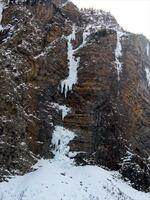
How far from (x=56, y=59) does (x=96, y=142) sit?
10.5 metres

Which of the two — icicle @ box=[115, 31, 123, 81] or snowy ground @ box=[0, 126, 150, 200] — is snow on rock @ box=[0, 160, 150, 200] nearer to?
snowy ground @ box=[0, 126, 150, 200]

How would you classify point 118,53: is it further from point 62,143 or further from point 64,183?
point 64,183

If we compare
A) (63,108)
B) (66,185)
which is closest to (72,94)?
(63,108)

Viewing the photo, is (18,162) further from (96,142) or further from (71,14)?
(71,14)

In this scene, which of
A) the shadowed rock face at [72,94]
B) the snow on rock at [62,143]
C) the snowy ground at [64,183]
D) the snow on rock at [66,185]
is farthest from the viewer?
the snow on rock at [62,143]

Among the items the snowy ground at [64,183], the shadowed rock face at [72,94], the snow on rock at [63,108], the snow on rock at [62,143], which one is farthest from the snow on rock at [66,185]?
the snow on rock at [63,108]

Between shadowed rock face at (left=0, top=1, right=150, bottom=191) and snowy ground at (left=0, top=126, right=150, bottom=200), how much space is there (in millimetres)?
1118

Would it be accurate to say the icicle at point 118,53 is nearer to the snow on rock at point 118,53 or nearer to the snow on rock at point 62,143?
the snow on rock at point 118,53

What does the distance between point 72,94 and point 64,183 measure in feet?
44.9

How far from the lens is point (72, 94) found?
52344 mm

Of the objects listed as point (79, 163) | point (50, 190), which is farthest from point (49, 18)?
point (50, 190)

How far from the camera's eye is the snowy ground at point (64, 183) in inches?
1511

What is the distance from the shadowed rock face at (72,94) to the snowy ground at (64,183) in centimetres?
112

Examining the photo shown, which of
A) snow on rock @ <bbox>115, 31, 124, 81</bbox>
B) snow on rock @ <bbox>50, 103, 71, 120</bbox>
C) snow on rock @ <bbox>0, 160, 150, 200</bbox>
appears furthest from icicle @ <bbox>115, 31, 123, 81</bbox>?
snow on rock @ <bbox>0, 160, 150, 200</bbox>
